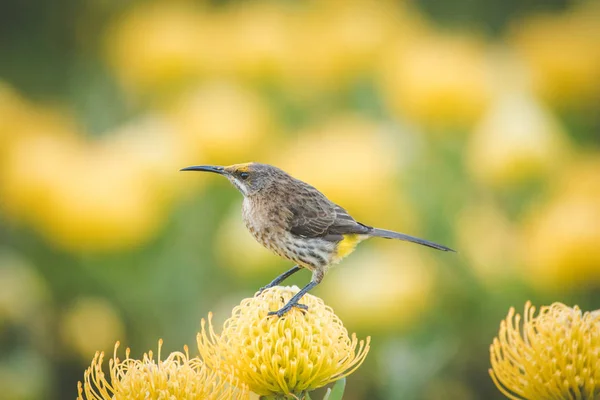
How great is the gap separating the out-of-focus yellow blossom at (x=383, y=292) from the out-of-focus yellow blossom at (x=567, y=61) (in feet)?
6.90

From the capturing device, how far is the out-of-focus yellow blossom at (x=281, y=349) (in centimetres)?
243

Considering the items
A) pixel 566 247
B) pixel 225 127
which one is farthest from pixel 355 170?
pixel 566 247

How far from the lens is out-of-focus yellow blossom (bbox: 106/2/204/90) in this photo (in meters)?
6.00

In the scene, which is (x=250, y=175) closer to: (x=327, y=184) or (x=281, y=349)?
(x=281, y=349)

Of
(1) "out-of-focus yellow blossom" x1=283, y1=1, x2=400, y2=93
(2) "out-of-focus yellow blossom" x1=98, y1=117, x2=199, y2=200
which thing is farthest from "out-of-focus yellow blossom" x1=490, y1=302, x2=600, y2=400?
(1) "out-of-focus yellow blossom" x1=283, y1=1, x2=400, y2=93

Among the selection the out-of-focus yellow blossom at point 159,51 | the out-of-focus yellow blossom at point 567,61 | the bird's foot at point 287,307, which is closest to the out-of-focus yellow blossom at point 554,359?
the bird's foot at point 287,307

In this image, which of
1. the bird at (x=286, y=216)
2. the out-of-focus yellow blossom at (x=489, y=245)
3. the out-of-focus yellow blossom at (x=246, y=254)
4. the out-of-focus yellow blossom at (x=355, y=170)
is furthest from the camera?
the out-of-focus yellow blossom at (x=489, y=245)

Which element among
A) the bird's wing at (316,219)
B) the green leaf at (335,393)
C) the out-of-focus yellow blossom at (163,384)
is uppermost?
the bird's wing at (316,219)

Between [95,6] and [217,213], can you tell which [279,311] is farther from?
[95,6]

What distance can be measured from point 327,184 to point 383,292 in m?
0.75

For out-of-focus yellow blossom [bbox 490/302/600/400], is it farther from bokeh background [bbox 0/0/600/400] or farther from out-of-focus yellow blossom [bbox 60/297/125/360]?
out-of-focus yellow blossom [bbox 60/297/125/360]

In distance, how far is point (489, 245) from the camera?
480cm

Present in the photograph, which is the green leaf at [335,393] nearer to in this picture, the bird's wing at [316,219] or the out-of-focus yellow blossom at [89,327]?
the bird's wing at [316,219]

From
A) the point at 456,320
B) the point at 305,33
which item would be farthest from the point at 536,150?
the point at 305,33
